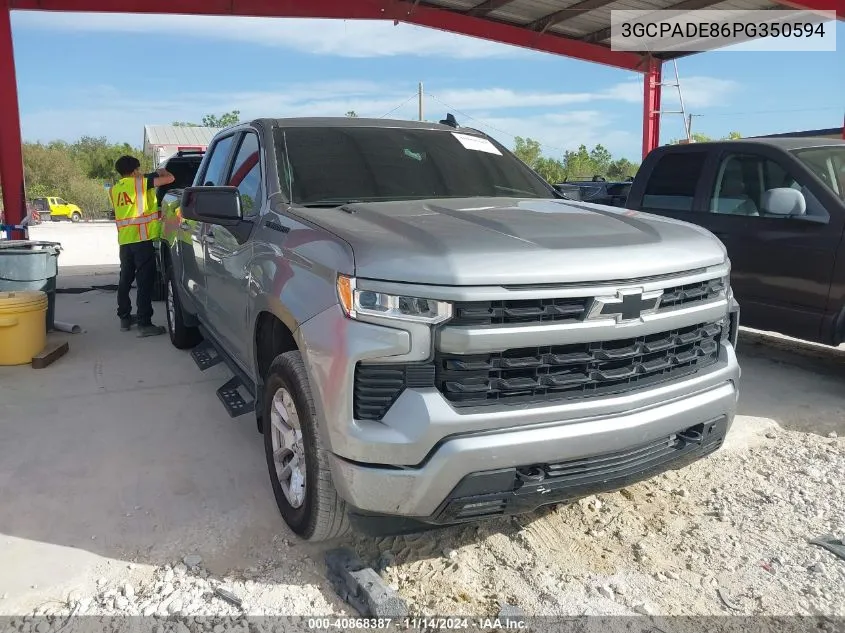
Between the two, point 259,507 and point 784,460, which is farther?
point 784,460

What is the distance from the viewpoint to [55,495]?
3488 mm

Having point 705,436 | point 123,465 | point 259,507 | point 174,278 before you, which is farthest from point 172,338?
point 705,436

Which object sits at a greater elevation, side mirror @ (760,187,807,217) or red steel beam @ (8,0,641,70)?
red steel beam @ (8,0,641,70)

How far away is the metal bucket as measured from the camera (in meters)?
6.13

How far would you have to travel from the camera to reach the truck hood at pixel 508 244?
2350 millimetres

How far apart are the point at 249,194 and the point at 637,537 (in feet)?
8.72

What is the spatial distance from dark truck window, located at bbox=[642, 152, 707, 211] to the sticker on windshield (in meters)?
2.48

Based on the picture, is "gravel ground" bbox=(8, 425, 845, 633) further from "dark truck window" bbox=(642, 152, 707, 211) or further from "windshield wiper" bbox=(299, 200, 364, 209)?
"dark truck window" bbox=(642, 152, 707, 211)

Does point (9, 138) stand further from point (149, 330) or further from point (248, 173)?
point (248, 173)

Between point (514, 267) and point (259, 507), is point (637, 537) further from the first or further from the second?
point (259, 507)

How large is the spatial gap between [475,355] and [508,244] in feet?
1.43

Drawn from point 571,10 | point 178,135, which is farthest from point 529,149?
point 571,10

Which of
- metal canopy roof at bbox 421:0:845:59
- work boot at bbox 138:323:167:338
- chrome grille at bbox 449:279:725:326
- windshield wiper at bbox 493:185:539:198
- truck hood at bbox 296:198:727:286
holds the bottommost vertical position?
work boot at bbox 138:323:167:338

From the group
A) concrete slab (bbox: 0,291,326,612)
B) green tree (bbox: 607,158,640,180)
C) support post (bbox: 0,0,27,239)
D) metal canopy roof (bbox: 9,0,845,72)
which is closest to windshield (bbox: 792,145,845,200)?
concrete slab (bbox: 0,291,326,612)
